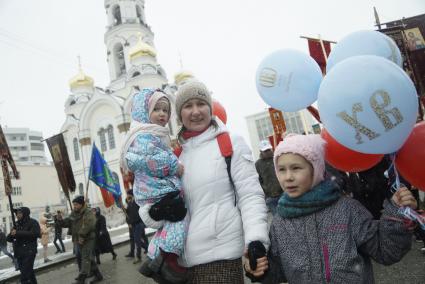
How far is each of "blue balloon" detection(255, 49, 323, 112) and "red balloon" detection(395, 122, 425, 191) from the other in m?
1.07

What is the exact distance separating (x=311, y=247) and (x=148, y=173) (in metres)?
1.02

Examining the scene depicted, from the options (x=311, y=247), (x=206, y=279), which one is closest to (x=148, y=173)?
(x=206, y=279)

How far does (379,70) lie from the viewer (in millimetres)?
1477

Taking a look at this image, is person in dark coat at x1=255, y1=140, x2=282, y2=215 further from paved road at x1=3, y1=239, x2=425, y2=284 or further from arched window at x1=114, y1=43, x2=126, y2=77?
arched window at x1=114, y1=43, x2=126, y2=77

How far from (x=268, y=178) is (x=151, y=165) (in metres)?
4.10

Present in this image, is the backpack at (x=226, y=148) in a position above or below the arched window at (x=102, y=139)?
below

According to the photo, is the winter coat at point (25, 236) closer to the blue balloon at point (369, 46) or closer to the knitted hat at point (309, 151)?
the knitted hat at point (309, 151)

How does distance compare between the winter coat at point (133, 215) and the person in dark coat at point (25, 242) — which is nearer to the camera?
the person in dark coat at point (25, 242)

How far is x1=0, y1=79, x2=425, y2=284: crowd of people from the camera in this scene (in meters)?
1.58

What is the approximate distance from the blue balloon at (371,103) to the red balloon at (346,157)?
0.25 m

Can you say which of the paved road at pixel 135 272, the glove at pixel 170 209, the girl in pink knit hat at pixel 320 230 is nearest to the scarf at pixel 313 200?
the girl in pink knit hat at pixel 320 230

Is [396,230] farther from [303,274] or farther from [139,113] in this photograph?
[139,113]

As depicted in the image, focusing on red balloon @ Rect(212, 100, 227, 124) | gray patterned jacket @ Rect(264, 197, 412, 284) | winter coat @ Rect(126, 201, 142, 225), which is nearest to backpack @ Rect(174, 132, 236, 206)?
gray patterned jacket @ Rect(264, 197, 412, 284)

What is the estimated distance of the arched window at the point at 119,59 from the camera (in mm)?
34750
